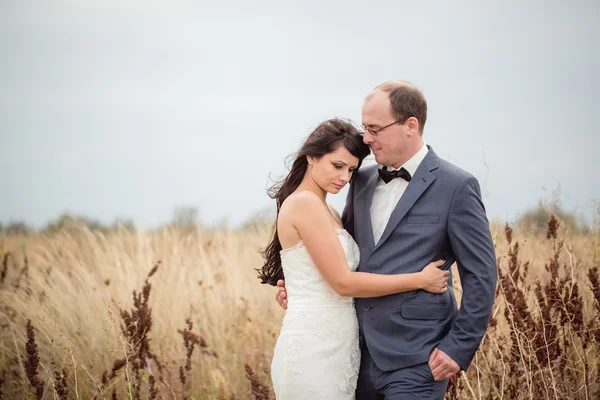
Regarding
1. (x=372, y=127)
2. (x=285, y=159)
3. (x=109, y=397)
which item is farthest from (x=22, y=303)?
(x=372, y=127)

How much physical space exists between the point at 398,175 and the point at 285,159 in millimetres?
834

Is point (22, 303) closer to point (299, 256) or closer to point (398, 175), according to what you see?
point (299, 256)

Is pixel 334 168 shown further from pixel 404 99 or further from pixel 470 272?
pixel 470 272

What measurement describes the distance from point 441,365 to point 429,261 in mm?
588

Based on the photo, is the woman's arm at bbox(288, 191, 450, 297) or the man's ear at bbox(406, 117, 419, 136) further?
the man's ear at bbox(406, 117, 419, 136)

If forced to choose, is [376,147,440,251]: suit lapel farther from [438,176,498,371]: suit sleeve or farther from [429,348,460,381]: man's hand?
[429,348,460,381]: man's hand

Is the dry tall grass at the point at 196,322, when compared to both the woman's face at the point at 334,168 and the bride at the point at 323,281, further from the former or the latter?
the woman's face at the point at 334,168

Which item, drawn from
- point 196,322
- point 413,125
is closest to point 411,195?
point 413,125

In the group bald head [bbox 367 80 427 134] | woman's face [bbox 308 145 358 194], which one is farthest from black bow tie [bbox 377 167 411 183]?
bald head [bbox 367 80 427 134]

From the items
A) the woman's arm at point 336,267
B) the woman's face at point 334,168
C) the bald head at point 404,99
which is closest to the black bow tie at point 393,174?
the woman's face at point 334,168

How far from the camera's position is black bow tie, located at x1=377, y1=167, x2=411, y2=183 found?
369cm

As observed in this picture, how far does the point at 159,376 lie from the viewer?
571 centimetres

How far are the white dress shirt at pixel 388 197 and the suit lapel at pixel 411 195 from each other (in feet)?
0.26

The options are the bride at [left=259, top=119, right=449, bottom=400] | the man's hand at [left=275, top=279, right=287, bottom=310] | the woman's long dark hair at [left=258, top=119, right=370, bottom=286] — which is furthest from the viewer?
the man's hand at [left=275, top=279, right=287, bottom=310]
